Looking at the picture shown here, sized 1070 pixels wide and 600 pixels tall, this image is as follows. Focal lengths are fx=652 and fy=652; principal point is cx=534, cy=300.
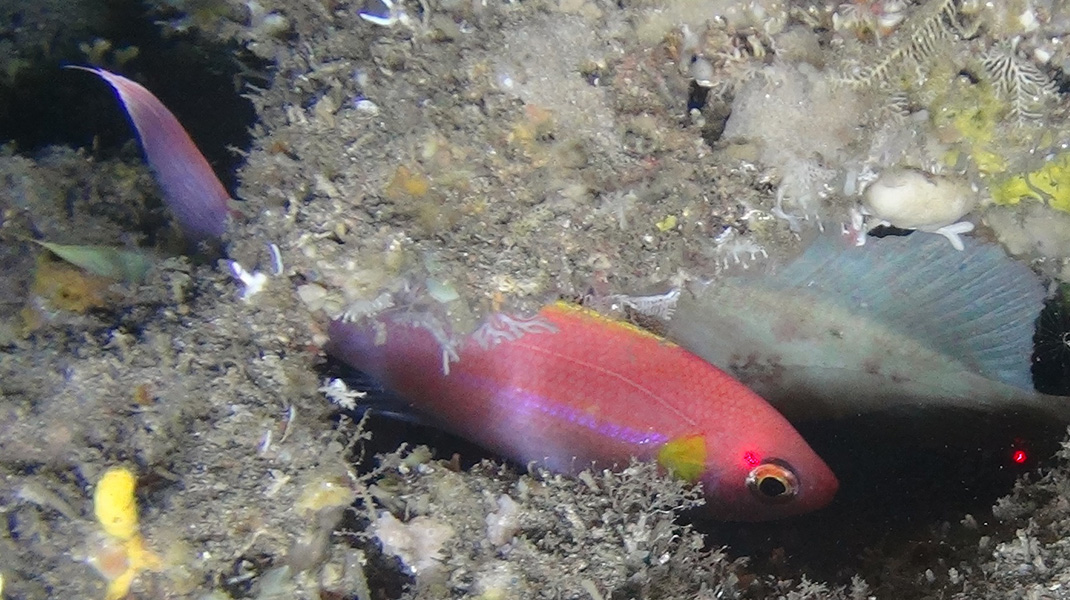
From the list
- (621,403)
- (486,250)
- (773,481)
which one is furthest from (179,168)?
(773,481)

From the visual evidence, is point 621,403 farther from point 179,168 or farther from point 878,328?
point 179,168

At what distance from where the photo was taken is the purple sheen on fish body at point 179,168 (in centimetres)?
226

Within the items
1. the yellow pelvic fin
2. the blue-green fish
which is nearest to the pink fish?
the yellow pelvic fin

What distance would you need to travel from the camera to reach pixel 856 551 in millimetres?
2479

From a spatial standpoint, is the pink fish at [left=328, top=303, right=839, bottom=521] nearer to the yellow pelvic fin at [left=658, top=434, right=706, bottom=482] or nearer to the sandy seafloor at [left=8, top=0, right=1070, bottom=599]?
the yellow pelvic fin at [left=658, top=434, right=706, bottom=482]

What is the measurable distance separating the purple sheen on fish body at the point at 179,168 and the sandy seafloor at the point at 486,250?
0.28 m

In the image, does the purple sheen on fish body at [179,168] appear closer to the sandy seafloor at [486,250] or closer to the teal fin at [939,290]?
the sandy seafloor at [486,250]

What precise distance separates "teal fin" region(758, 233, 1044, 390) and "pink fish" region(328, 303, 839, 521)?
555 millimetres

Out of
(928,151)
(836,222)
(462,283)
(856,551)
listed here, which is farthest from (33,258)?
(856,551)

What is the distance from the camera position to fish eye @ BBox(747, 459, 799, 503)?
2.59m

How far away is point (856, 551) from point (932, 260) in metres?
1.14

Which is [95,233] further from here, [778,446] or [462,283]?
[778,446]

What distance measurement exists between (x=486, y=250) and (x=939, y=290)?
1.82 meters

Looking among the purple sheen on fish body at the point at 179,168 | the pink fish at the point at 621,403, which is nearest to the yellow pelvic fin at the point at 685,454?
the pink fish at the point at 621,403
